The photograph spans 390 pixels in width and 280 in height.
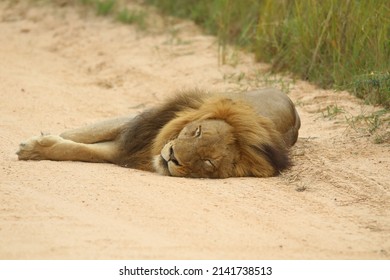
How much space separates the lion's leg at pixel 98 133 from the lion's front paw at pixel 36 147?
0.21 m

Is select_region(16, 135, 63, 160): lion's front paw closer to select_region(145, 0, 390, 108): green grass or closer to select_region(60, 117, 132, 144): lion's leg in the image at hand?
select_region(60, 117, 132, 144): lion's leg

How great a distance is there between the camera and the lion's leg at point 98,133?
213 inches

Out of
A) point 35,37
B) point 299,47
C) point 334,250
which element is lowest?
point 35,37

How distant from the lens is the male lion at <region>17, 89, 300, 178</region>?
15.8 ft

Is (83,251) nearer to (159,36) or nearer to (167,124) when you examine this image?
(167,124)

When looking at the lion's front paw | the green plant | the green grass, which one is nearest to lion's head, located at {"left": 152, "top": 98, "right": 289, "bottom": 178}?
the lion's front paw

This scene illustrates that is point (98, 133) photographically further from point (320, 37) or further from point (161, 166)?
point (320, 37)

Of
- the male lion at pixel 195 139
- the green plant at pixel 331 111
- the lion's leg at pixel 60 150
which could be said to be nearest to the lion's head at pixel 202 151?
the male lion at pixel 195 139

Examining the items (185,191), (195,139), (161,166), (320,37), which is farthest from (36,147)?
(320,37)

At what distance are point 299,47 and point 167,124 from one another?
279 centimetres

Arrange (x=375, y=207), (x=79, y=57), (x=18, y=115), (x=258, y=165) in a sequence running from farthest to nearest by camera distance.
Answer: (x=79, y=57) → (x=18, y=115) → (x=258, y=165) → (x=375, y=207)

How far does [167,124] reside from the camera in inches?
202

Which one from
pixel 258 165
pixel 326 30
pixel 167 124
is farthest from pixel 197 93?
pixel 326 30

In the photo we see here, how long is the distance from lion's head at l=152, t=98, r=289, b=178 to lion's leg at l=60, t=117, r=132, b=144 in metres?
0.37
